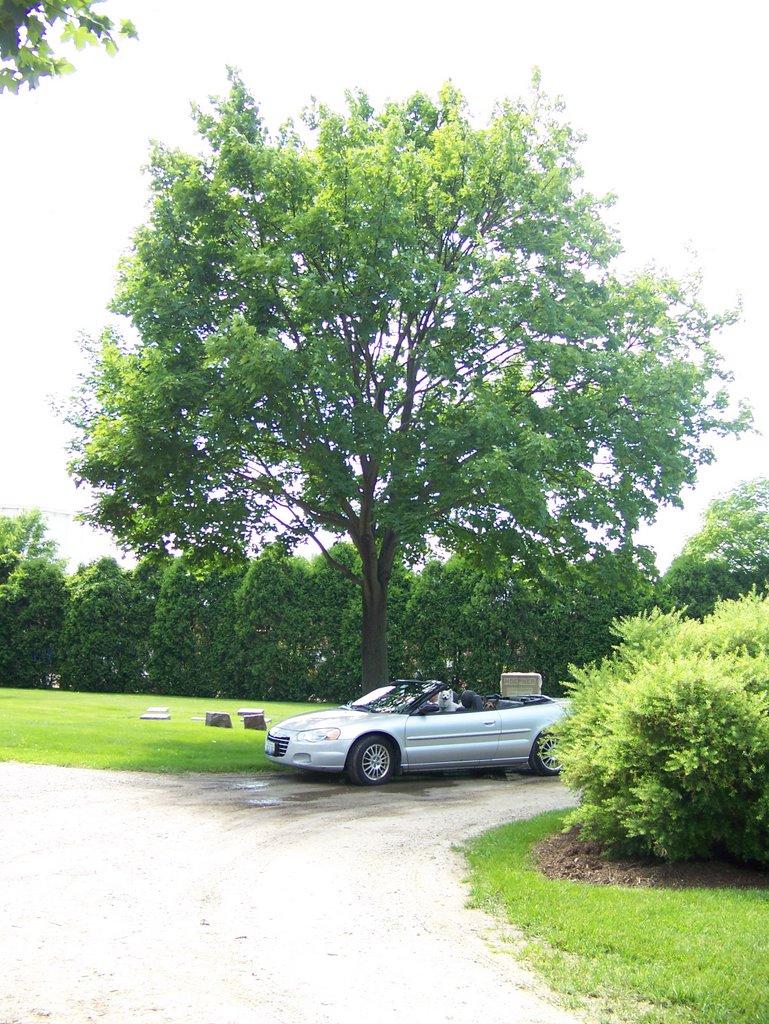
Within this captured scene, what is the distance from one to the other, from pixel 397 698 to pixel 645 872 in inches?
258

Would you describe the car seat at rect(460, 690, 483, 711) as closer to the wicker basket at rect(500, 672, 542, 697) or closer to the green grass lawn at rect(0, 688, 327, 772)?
the green grass lawn at rect(0, 688, 327, 772)

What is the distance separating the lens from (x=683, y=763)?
7.14m

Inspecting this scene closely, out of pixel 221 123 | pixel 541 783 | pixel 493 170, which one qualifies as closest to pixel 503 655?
pixel 541 783

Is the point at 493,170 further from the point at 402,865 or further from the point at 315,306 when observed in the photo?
the point at 402,865

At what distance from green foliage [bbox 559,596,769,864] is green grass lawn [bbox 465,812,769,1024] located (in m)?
0.66

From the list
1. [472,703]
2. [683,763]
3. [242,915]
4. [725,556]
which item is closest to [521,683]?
[472,703]

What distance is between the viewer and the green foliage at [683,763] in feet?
23.5

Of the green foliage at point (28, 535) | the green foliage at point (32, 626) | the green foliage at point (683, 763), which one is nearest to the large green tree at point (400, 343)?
the green foliage at point (683, 763)

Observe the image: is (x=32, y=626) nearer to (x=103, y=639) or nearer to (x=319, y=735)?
(x=103, y=639)

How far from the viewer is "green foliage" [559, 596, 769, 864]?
23.5 feet

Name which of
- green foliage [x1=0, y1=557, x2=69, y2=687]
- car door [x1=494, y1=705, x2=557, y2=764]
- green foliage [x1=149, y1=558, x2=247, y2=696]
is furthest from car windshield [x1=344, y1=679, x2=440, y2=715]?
green foliage [x1=0, y1=557, x2=69, y2=687]

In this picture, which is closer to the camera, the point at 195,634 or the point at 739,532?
the point at 739,532

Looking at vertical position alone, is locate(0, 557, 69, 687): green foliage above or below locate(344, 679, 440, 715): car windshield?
above

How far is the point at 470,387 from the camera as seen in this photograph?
591 inches
